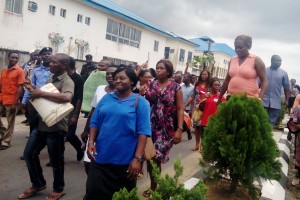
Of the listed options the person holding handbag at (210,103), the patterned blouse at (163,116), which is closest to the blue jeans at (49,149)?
the patterned blouse at (163,116)

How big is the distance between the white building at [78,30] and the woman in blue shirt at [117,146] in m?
16.3

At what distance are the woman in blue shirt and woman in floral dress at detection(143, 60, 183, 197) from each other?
1.11 metres

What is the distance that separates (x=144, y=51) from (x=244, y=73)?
87.4 ft

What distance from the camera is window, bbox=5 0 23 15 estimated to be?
17.8 m

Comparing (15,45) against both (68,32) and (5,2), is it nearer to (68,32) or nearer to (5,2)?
(5,2)

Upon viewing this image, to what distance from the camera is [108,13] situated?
24906 mm

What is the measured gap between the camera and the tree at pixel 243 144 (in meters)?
3.98

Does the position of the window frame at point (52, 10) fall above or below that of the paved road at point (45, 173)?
above

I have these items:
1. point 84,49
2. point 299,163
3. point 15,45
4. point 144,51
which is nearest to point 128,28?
point 144,51

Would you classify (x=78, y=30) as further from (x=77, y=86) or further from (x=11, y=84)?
(x=77, y=86)

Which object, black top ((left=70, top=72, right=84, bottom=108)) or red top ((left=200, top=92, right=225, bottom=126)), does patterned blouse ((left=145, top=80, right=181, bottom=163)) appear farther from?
red top ((left=200, top=92, right=225, bottom=126))

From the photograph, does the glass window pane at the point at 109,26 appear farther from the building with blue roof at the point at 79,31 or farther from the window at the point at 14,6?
the window at the point at 14,6

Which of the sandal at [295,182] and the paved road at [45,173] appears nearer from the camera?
the paved road at [45,173]

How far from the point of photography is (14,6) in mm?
18125
